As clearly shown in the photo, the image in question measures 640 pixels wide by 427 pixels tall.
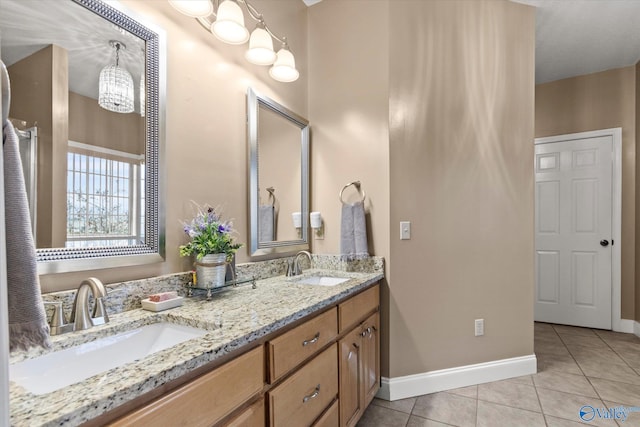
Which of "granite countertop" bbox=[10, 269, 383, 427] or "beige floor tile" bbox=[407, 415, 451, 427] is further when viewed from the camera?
"beige floor tile" bbox=[407, 415, 451, 427]

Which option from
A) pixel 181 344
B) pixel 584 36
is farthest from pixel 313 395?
pixel 584 36

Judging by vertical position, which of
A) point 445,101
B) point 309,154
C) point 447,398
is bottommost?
point 447,398

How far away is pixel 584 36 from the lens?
2891 mm

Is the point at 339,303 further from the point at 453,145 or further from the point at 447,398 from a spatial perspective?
the point at 453,145

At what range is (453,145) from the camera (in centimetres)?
233

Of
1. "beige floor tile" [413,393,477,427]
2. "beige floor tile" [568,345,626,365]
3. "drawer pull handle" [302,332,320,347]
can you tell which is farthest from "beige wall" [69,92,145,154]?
"beige floor tile" [568,345,626,365]

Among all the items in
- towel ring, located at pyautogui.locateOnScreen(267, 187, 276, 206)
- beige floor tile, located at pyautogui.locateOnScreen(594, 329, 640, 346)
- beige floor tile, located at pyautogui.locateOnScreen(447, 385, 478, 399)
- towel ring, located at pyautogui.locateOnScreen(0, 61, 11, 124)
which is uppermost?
towel ring, located at pyautogui.locateOnScreen(0, 61, 11, 124)

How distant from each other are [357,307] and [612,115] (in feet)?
11.9

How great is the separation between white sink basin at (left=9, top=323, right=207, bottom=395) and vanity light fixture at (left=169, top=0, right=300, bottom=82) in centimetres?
128

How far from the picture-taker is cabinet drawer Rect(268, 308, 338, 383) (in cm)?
112

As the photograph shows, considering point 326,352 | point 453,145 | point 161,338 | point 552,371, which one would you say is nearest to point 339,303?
point 326,352

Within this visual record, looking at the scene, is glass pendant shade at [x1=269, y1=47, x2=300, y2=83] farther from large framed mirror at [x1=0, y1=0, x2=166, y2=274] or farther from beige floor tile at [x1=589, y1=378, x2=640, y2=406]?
beige floor tile at [x1=589, y1=378, x2=640, y2=406]

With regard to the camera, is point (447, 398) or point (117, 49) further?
point (447, 398)

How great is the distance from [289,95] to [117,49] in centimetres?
119
